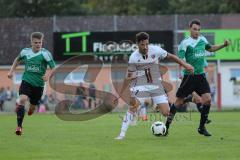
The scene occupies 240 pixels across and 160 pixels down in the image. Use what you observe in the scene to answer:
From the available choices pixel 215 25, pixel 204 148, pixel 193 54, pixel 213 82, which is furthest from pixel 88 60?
A: pixel 204 148

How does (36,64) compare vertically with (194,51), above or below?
below

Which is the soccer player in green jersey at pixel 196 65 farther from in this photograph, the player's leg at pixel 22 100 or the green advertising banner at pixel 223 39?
the green advertising banner at pixel 223 39

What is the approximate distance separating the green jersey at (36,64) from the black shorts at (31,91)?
9 cm

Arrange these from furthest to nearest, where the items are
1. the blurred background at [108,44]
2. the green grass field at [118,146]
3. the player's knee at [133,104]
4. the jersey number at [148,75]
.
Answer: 1. the blurred background at [108,44]
2. the jersey number at [148,75]
3. the player's knee at [133,104]
4. the green grass field at [118,146]

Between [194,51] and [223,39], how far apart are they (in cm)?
3039

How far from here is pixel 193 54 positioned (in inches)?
581

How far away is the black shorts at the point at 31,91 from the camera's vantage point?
51.6ft

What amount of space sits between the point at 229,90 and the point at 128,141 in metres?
34.8

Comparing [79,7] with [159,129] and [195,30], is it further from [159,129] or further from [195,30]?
[159,129]

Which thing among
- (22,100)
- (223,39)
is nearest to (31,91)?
(22,100)

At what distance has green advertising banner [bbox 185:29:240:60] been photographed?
43.8 meters

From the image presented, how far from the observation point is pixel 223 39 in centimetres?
4462

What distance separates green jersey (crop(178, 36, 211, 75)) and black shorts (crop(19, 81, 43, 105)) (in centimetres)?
347

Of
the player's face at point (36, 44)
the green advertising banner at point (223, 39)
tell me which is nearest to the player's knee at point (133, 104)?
the player's face at point (36, 44)
